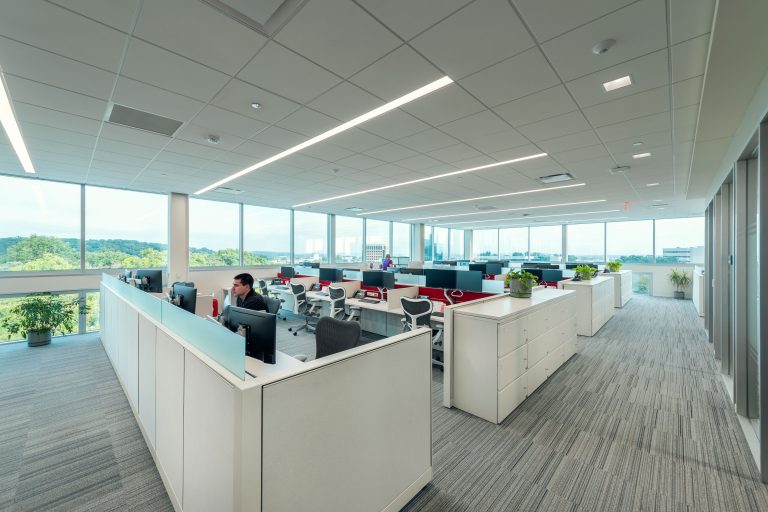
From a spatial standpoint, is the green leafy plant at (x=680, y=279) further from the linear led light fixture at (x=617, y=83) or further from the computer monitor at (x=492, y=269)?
the linear led light fixture at (x=617, y=83)

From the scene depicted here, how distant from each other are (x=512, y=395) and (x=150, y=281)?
4944mm

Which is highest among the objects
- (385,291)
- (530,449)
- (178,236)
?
(178,236)

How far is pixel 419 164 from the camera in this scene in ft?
15.0

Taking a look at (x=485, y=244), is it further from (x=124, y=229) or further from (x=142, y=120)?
(x=142, y=120)

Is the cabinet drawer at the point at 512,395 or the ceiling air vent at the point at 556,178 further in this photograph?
the ceiling air vent at the point at 556,178

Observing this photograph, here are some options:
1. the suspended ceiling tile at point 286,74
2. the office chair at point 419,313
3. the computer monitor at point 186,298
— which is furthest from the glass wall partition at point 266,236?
the suspended ceiling tile at point 286,74

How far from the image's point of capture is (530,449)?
2.37m

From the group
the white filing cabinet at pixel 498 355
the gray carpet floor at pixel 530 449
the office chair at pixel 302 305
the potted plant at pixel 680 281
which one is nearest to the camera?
the gray carpet floor at pixel 530 449

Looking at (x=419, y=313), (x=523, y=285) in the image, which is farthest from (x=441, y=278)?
(x=523, y=285)

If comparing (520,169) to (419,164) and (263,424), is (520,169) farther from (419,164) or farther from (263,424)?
(263,424)

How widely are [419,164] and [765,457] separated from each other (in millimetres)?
4192

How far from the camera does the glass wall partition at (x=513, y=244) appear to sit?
14642 millimetres

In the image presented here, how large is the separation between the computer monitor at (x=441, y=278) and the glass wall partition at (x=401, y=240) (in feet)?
26.1

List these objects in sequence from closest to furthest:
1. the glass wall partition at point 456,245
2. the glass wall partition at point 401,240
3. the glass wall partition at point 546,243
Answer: the glass wall partition at point 401,240 → the glass wall partition at point 546,243 → the glass wall partition at point 456,245
